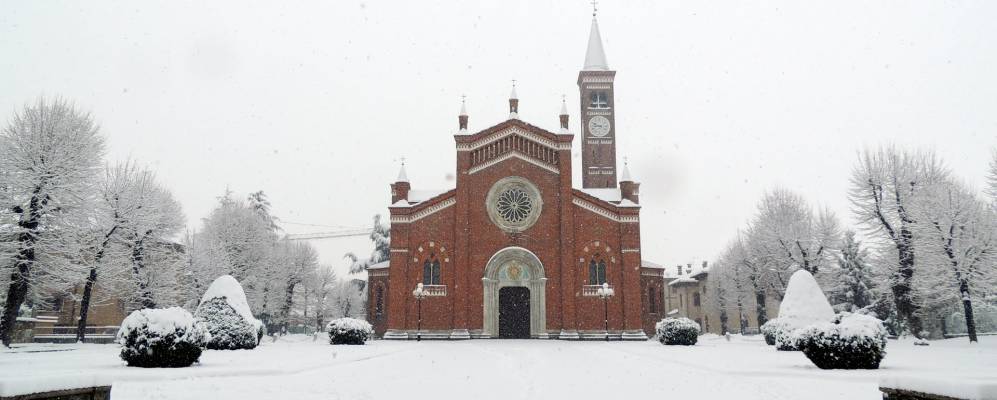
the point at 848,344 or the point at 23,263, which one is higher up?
the point at 23,263

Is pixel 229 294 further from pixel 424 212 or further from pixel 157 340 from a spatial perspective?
pixel 424 212

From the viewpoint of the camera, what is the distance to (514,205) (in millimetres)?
40750

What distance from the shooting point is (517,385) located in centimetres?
1256

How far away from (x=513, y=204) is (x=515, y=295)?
6.04 metres

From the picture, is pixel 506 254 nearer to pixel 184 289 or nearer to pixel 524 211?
pixel 524 211

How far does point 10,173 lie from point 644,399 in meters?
30.5

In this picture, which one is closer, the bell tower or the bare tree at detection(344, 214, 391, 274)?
the bell tower

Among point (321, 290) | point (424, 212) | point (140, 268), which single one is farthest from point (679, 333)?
point (321, 290)

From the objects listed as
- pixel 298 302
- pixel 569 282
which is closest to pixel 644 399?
pixel 569 282

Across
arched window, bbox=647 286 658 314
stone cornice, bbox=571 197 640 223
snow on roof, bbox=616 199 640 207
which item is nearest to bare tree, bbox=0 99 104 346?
stone cornice, bbox=571 197 640 223

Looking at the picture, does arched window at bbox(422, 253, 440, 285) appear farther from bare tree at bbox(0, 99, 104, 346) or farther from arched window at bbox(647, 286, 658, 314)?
bare tree at bbox(0, 99, 104, 346)

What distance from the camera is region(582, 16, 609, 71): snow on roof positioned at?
58.7 m

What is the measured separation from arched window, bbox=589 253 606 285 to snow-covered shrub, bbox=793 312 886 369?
23.1 m

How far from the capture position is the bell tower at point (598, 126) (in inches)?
2188
